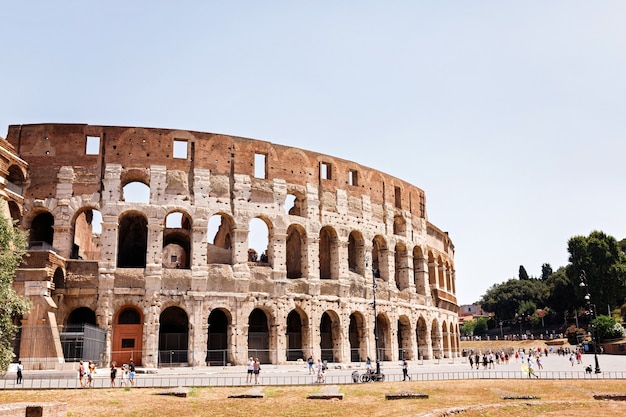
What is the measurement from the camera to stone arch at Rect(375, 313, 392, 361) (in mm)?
38469

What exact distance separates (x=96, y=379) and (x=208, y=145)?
45.8 ft

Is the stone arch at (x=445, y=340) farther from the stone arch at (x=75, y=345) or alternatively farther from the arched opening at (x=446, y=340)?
the stone arch at (x=75, y=345)

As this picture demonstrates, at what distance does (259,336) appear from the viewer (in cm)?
3388

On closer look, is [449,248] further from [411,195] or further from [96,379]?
[96,379]

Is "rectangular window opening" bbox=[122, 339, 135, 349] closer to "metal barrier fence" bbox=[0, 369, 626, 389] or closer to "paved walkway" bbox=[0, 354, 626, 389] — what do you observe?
"paved walkway" bbox=[0, 354, 626, 389]

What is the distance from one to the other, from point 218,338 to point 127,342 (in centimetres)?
527

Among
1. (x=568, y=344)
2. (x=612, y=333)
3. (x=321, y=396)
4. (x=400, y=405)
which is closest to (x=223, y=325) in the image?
(x=321, y=396)

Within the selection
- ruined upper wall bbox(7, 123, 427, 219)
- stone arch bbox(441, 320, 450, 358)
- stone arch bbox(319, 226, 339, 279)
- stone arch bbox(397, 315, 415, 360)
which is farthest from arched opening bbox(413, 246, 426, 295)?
ruined upper wall bbox(7, 123, 427, 219)

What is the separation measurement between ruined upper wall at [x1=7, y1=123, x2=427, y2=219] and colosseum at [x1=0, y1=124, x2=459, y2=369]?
61mm

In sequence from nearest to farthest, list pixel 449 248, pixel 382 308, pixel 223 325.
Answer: pixel 223 325 < pixel 382 308 < pixel 449 248

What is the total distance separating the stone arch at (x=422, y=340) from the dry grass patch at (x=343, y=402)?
20.6 metres

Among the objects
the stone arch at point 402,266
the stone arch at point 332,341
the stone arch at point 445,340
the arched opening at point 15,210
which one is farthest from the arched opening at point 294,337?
the arched opening at point 15,210

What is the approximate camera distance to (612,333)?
53.8 m

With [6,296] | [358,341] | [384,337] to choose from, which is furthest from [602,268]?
[6,296]
